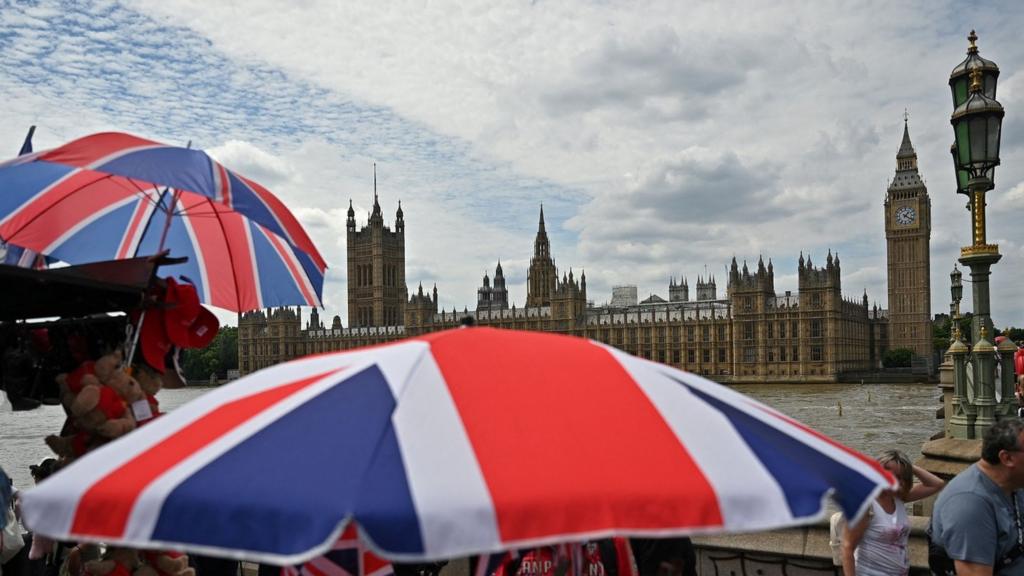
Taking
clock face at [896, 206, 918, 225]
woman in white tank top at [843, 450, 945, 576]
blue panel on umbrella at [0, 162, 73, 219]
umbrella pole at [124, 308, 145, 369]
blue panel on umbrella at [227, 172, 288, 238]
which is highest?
clock face at [896, 206, 918, 225]

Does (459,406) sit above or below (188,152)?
below

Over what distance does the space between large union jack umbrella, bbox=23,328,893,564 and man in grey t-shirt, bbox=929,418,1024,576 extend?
1169mm

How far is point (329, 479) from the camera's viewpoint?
1.41 meters

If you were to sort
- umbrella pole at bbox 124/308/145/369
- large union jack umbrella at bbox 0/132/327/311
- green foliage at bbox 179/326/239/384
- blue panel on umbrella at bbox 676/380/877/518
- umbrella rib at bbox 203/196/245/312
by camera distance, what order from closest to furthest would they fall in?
blue panel on umbrella at bbox 676/380/877/518, large union jack umbrella at bbox 0/132/327/311, umbrella pole at bbox 124/308/145/369, umbrella rib at bbox 203/196/245/312, green foliage at bbox 179/326/239/384

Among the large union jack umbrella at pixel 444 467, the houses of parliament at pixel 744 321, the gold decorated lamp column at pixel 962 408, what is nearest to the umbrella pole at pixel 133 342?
the large union jack umbrella at pixel 444 467

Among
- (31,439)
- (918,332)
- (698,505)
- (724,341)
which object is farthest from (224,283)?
(918,332)

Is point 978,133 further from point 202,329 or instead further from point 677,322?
point 677,322

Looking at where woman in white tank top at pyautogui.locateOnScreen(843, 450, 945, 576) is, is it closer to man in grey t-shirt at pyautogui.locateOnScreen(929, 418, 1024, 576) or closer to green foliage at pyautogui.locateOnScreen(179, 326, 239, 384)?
man in grey t-shirt at pyautogui.locateOnScreen(929, 418, 1024, 576)

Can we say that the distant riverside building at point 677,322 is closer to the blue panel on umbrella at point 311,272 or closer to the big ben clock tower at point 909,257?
the big ben clock tower at point 909,257

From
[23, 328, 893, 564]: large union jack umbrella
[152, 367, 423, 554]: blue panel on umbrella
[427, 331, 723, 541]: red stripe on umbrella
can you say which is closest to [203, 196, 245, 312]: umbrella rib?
[23, 328, 893, 564]: large union jack umbrella

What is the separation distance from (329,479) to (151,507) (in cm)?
32

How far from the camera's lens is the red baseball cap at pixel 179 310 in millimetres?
3090

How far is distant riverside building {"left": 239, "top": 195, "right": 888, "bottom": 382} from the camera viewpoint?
203 ft

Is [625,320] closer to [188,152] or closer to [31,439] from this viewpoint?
[31,439]
